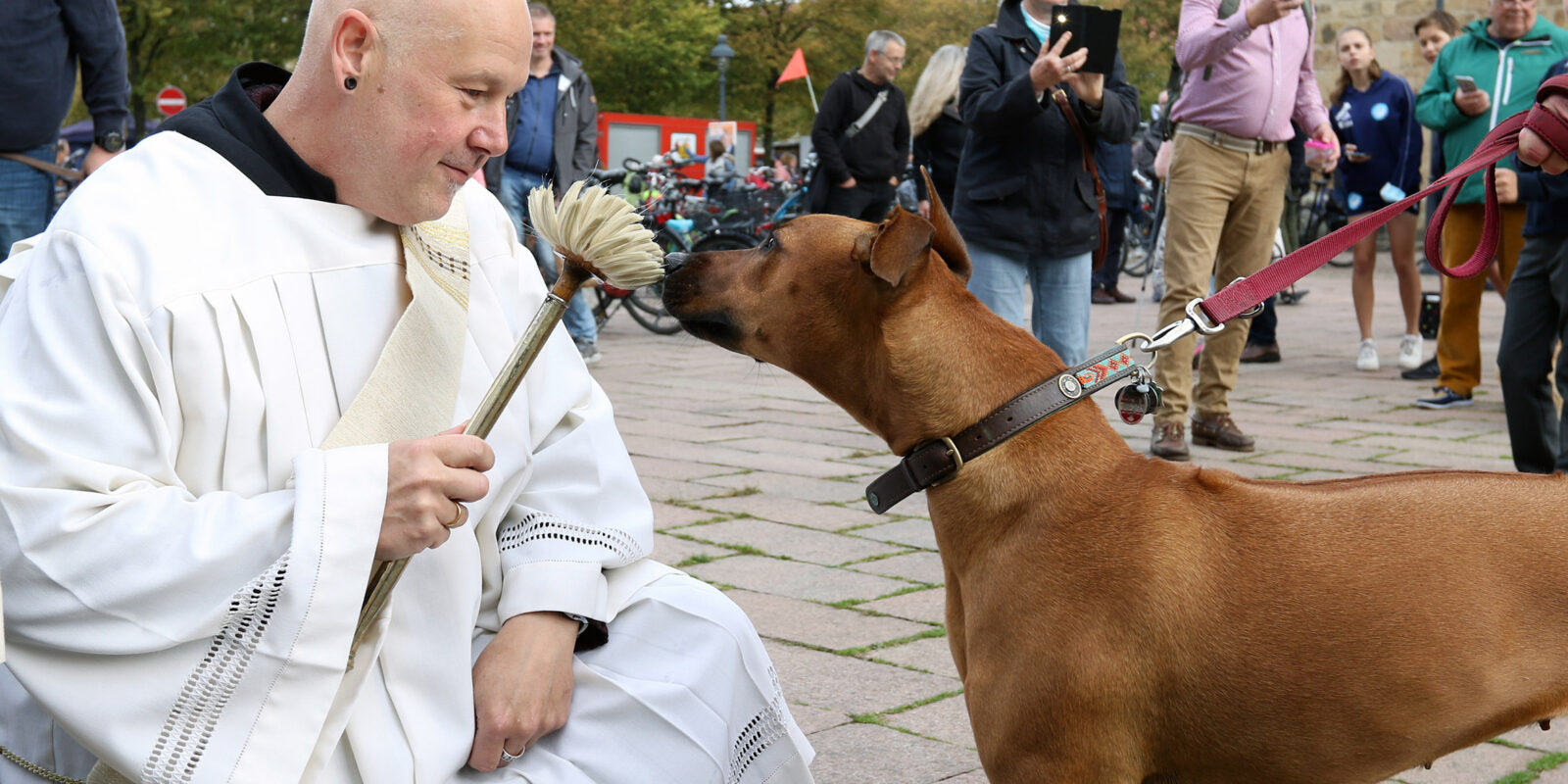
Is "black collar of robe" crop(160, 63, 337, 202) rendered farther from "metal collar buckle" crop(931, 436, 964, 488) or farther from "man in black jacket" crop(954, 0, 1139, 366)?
"man in black jacket" crop(954, 0, 1139, 366)

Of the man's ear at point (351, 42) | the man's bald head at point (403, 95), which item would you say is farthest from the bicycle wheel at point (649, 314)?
the man's ear at point (351, 42)

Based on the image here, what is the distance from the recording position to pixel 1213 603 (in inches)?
97.3

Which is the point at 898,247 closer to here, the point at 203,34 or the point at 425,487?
the point at 425,487

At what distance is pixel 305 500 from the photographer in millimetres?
1917

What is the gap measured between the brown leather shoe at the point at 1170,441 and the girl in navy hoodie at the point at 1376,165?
4.09 meters

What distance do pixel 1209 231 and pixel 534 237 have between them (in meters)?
4.85

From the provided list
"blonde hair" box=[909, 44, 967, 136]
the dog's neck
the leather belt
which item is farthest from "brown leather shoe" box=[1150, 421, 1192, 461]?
the dog's neck

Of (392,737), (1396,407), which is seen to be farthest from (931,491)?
(1396,407)

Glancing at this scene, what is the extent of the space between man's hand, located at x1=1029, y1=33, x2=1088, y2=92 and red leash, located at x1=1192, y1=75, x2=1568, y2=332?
7.57 feet

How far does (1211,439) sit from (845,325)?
486cm

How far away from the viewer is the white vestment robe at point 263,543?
1.88 m

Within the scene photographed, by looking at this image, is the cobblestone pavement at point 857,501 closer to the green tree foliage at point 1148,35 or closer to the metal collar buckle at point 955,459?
the metal collar buckle at point 955,459

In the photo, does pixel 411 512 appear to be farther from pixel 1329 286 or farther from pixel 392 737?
pixel 1329 286

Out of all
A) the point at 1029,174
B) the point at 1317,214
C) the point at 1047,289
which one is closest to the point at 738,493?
the point at 1047,289
